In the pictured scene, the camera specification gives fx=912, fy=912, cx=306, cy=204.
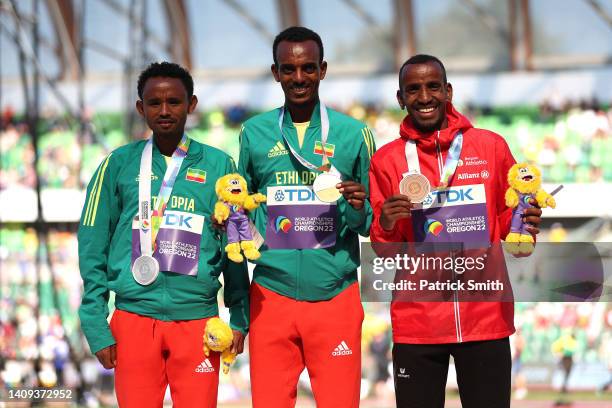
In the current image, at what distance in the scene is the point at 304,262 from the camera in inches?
127

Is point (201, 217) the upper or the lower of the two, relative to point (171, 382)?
upper

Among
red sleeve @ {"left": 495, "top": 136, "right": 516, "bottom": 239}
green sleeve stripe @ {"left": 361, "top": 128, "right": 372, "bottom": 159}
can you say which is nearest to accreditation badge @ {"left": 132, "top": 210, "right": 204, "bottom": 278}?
green sleeve stripe @ {"left": 361, "top": 128, "right": 372, "bottom": 159}

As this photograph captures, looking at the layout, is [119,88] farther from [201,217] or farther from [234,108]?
[201,217]

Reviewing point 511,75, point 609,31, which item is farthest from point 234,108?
point 609,31

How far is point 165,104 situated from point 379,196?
82 centimetres

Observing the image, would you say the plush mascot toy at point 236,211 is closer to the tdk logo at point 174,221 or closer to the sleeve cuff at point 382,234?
the tdk logo at point 174,221

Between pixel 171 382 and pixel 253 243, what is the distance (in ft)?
1.87

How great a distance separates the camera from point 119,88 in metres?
16.2

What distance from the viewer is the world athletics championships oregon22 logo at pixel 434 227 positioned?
305cm

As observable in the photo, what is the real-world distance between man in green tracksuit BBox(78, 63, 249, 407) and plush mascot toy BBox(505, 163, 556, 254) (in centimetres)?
97

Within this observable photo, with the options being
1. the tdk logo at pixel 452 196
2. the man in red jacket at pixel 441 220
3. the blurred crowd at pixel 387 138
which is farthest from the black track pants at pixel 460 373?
the blurred crowd at pixel 387 138

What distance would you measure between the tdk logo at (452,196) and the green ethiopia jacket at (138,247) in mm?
754

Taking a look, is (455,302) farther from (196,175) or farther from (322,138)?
(196,175)

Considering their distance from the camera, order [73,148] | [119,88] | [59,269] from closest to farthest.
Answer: [59,269] < [73,148] < [119,88]
